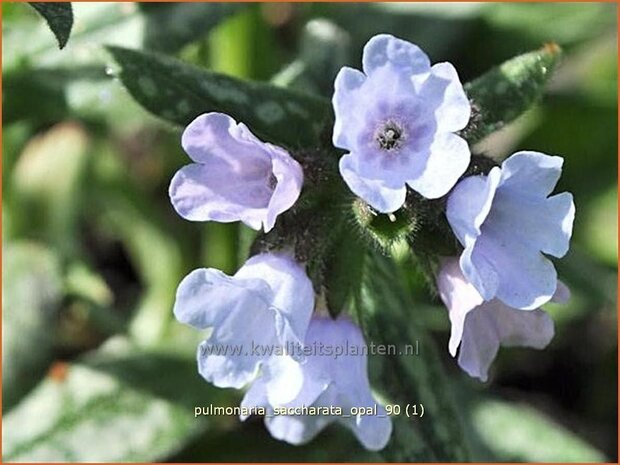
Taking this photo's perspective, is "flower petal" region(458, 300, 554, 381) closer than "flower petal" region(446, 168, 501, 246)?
No

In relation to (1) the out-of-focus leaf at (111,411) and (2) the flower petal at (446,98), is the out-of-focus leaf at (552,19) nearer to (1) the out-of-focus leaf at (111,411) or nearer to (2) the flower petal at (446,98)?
(1) the out-of-focus leaf at (111,411)

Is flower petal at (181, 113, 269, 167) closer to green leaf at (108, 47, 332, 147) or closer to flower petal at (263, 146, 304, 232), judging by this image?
flower petal at (263, 146, 304, 232)

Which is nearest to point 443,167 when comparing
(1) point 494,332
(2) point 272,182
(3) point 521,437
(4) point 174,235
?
(2) point 272,182

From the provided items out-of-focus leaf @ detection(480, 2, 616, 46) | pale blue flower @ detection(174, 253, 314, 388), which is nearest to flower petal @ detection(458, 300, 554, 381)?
pale blue flower @ detection(174, 253, 314, 388)

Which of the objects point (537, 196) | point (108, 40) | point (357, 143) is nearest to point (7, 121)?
point (108, 40)

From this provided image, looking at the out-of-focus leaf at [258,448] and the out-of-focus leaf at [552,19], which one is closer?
the out-of-focus leaf at [258,448]

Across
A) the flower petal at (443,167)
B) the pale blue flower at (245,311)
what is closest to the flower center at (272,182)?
the pale blue flower at (245,311)
